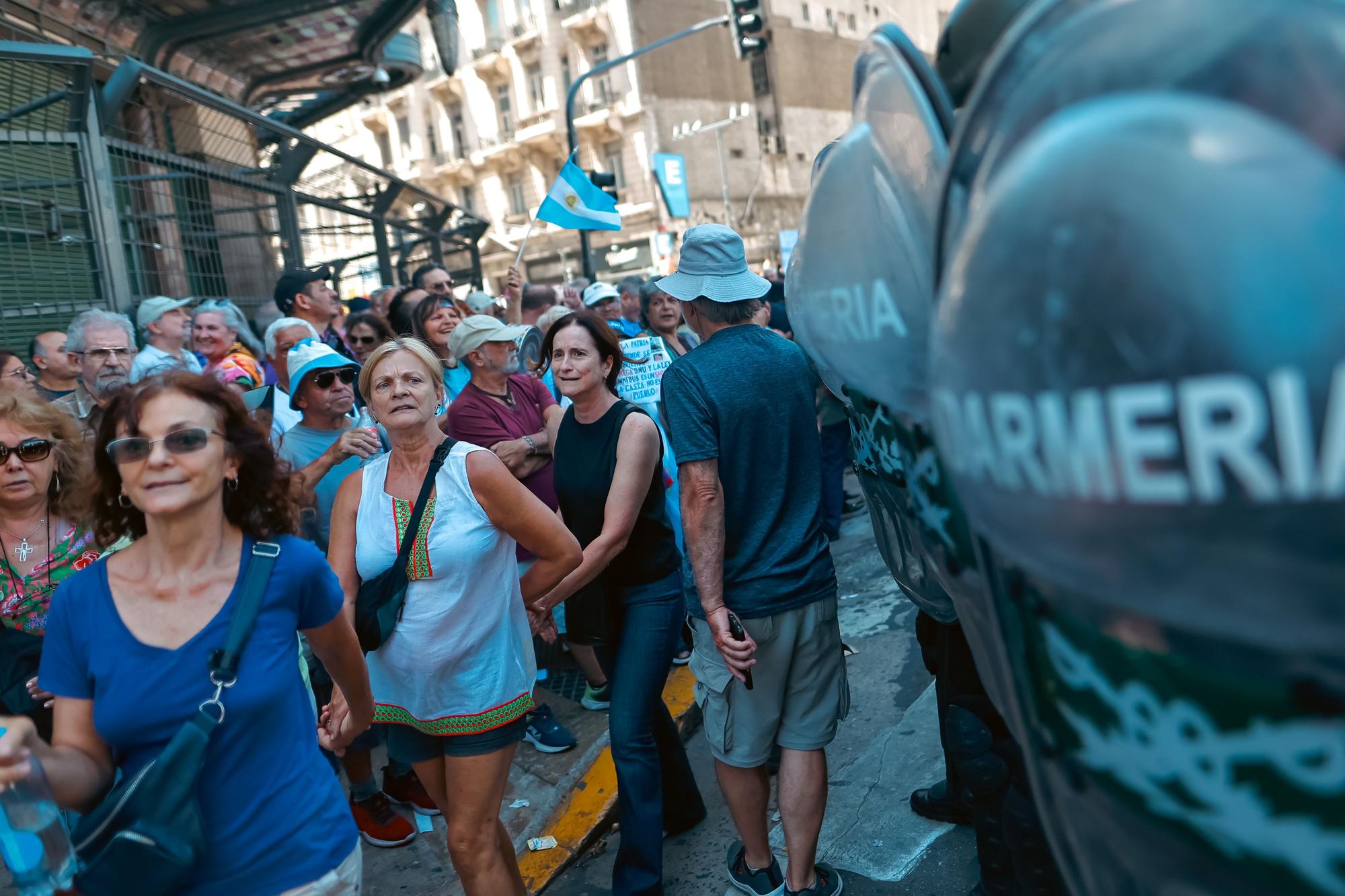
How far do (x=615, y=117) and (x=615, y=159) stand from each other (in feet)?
6.36

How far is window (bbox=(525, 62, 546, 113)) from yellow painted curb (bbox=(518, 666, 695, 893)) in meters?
38.7

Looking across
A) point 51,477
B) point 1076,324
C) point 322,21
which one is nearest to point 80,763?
point 51,477

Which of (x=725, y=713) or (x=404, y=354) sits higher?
(x=404, y=354)

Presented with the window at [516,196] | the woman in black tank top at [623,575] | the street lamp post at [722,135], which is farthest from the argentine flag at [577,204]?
the window at [516,196]

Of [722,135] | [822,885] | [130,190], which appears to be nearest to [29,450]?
[822,885]

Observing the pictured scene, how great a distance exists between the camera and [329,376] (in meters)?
3.99

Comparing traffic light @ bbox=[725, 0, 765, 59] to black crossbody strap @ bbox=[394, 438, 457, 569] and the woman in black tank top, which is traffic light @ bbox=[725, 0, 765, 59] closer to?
the woman in black tank top

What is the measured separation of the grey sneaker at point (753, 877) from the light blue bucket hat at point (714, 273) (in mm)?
1752

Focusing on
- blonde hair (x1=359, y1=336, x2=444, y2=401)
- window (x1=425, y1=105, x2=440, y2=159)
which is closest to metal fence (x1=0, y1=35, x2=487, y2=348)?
blonde hair (x1=359, y1=336, x2=444, y2=401)

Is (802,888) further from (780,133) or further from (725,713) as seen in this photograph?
(780,133)

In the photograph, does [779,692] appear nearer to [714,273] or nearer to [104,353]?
[714,273]

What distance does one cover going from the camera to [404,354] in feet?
10.3

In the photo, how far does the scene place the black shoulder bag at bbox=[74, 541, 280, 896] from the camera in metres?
1.82

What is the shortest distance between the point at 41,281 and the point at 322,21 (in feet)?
22.5
